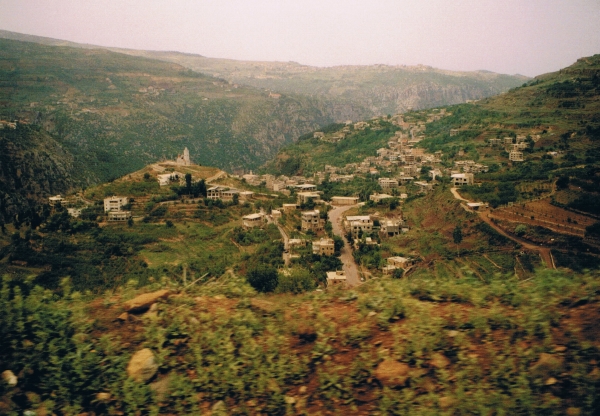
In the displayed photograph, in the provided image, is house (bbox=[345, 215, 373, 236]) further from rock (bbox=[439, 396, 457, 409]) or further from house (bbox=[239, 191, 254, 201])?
rock (bbox=[439, 396, 457, 409])

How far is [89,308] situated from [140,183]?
36.0 metres

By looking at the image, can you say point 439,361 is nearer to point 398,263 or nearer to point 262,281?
point 262,281

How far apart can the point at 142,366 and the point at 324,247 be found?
22929 millimetres

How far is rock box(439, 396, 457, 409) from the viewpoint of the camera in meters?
3.04

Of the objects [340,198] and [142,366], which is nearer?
[142,366]

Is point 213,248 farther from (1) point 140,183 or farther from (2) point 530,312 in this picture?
(2) point 530,312

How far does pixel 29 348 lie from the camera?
3465 millimetres

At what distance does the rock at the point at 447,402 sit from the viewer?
304 cm

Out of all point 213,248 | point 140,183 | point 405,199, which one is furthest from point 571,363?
point 140,183

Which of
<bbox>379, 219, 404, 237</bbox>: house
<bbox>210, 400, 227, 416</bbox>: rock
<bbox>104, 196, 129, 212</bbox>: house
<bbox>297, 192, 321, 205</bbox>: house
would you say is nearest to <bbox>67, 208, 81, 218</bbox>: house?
<bbox>104, 196, 129, 212</bbox>: house

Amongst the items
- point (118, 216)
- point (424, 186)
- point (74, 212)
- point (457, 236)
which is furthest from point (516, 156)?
point (74, 212)

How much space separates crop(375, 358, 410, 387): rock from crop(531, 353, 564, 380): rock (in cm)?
90

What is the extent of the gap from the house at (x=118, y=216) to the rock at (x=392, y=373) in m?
29.3

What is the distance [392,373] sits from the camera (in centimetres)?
333
